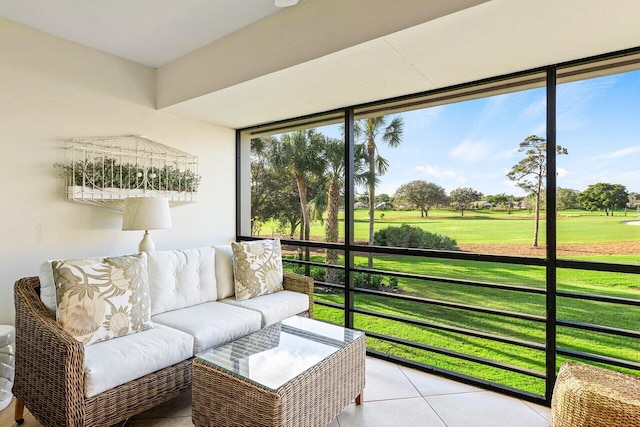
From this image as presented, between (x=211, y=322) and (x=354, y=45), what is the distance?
202 cm

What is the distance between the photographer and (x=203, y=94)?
9.37 feet

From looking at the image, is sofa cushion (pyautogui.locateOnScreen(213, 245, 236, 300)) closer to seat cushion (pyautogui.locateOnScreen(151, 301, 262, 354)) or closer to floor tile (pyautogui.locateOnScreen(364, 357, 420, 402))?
seat cushion (pyautogui.locateOnScreen(151, 301, 262, 354))

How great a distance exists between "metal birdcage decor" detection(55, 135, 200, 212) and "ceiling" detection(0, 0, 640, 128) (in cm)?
51

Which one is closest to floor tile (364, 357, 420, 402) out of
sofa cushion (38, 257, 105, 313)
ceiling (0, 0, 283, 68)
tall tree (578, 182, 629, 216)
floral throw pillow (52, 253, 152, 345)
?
floral throw pillow (52, 253, 152, 345)

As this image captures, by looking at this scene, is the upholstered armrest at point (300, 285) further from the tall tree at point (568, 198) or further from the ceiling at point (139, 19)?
the ceiling at point (139, 19)

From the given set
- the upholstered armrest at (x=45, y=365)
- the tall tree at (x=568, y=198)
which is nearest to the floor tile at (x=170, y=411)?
the upholstered armrest at (x=45, y=365)

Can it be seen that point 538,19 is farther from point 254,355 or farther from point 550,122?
point 254,355

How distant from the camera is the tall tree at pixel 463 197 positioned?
2.95 meters

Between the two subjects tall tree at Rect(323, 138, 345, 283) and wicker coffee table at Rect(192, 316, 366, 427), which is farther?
tall tree at Rect(323, 138, 345, 283)

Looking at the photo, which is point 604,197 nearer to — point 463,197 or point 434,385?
point 463,197

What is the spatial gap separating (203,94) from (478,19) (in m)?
2.17

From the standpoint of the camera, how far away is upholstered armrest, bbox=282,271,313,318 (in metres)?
3.00

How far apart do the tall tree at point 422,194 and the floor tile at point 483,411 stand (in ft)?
5.10

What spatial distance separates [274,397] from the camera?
1.46m
